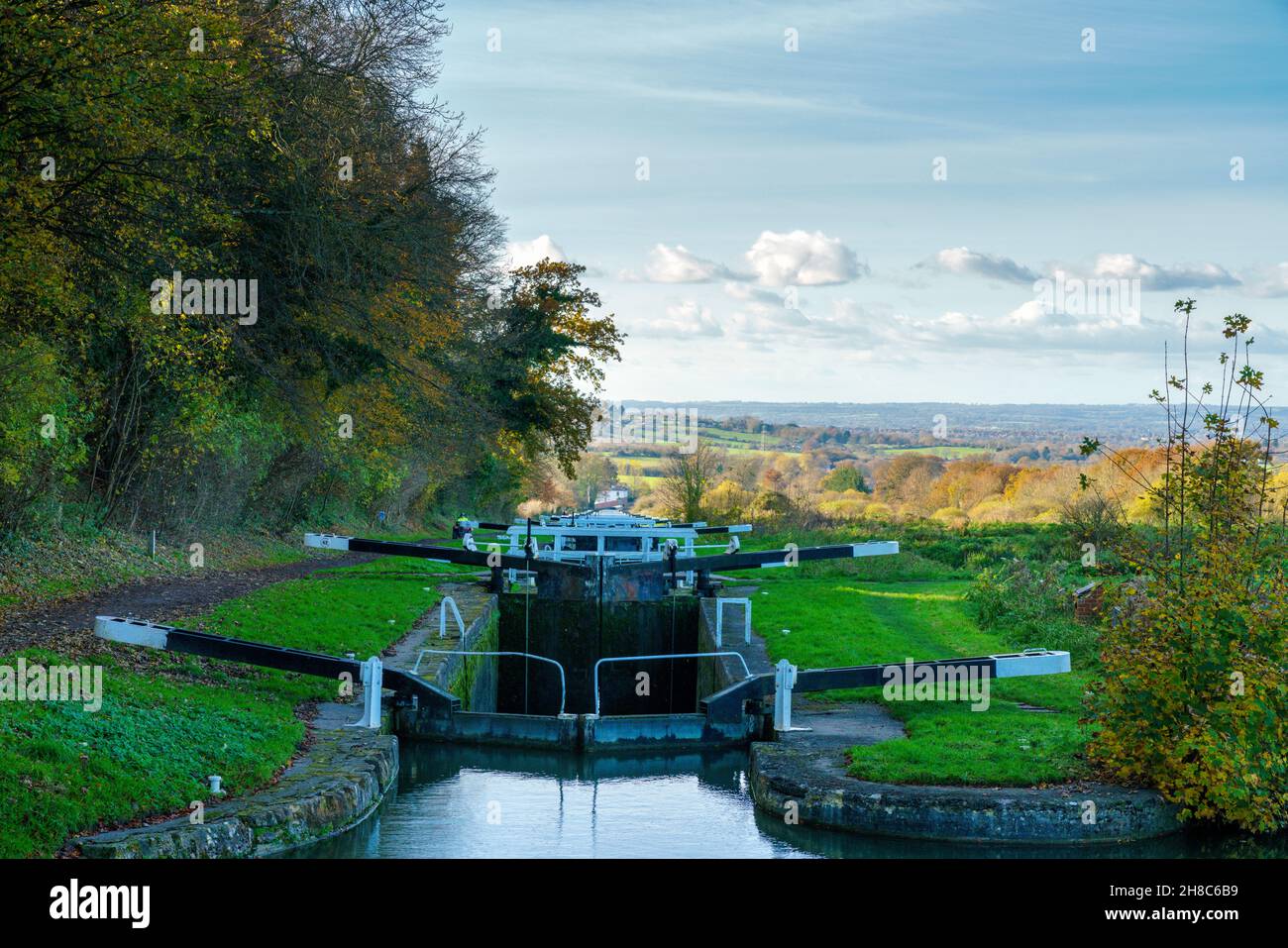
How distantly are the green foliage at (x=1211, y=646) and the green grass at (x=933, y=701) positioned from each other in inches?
30.6

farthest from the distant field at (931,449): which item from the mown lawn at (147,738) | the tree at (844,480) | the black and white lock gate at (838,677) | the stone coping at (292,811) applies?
the stone coping at (292,811)

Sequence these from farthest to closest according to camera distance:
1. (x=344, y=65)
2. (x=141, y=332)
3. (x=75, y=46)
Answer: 1. (x=344, y=65)
2. (x=141, y=332)
3. (x=75, y=46)

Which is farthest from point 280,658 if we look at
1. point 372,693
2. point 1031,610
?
point 1031,610

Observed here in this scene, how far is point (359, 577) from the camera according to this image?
27.4 meters

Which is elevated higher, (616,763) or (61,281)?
(61,281)

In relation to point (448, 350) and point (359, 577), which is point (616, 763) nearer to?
point (359, 577)

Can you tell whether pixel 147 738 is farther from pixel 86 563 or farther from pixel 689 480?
pixel 689 480

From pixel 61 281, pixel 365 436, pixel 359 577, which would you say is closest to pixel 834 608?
pixel 359 577

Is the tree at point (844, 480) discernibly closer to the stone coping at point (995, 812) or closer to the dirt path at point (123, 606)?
the dirt path at point (123, 606)

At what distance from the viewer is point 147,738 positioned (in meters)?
10.3

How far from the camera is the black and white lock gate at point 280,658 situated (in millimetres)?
12984

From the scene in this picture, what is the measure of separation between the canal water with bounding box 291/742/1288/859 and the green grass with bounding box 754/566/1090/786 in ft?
3.13

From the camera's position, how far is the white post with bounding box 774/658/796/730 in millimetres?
13523
